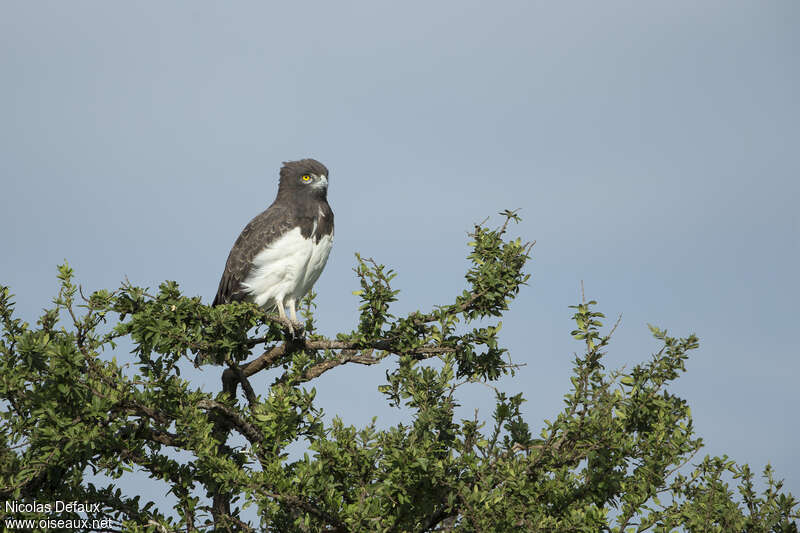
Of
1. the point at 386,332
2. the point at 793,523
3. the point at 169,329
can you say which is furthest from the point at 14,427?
the point at 793,523

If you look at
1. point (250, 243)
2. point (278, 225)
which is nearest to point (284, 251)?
point (278, 225)

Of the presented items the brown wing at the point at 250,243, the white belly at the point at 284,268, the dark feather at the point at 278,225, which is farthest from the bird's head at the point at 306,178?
the white belly at the point at 284,268

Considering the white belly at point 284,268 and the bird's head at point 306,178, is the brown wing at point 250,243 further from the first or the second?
the bird's head at point 306,178

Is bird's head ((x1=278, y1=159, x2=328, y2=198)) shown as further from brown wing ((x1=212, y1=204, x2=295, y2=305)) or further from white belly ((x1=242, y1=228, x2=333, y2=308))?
white belly ((x1=242, y1=228, x2=333, y2=308))

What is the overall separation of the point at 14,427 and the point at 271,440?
287cm

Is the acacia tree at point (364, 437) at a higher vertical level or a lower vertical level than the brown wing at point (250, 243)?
lower

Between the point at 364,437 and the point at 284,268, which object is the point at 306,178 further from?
the point at 364,437

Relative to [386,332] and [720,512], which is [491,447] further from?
[720,512]

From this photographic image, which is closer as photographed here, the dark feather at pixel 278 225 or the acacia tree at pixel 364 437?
the acacia tree at pixel 364 437

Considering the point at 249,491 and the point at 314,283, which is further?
the point at 314,283

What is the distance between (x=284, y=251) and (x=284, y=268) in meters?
0.24

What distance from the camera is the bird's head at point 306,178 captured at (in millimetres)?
12297

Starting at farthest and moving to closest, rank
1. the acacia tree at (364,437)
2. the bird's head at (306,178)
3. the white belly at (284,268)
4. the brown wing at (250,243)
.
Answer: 1. the bird's head at (306,178)
2. the brown wing at (250,243)
3. the white belly at (284,268)
4. the acacia tree at (364,437)

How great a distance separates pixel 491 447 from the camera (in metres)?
8.86
